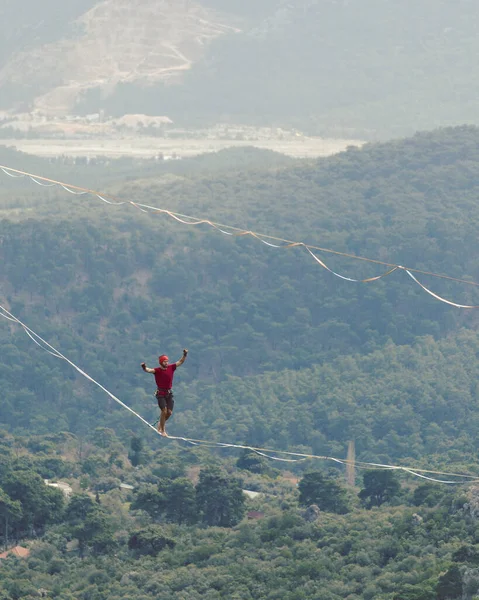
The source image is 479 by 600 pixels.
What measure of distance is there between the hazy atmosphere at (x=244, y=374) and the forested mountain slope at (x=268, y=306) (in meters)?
0.17

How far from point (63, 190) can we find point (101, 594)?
74527 millimetres

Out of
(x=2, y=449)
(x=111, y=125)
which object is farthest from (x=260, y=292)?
(x=111, y=125)

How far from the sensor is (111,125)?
186750mm

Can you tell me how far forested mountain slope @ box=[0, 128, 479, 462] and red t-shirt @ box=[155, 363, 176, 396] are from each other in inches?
2012

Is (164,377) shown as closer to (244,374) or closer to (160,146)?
(244,374)

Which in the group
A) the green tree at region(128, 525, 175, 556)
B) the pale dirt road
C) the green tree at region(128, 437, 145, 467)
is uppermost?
the pale dirt road

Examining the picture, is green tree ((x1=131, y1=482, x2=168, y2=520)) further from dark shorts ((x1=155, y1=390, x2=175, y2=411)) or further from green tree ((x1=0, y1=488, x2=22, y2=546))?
dark shorts ((x1=155, y1=390, x2=175, y2=411))

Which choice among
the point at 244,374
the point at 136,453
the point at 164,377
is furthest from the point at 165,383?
the point at 244,374

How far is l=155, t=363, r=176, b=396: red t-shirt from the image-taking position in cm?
4412

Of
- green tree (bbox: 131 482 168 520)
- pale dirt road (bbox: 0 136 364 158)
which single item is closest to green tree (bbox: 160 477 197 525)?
green tree (bbox: 131 482 168 520)

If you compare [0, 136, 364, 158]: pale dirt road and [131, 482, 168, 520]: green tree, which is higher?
[0, 136, 364, 158]: pale dirt road

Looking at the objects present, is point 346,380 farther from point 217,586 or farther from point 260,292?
point 217,586

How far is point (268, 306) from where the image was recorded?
116 metres

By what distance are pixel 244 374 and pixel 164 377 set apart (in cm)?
6696
